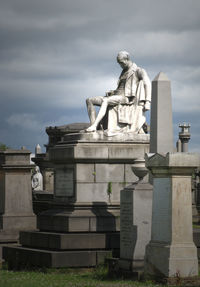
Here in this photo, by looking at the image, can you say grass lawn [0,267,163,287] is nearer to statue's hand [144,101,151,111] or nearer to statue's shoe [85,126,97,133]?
statue's shoe [85,126,97,133]

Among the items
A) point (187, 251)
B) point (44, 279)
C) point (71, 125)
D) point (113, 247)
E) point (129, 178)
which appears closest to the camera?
point (187, 251)

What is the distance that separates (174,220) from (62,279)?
2786 millimetres

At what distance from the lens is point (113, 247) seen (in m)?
18.4

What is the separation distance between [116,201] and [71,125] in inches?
930

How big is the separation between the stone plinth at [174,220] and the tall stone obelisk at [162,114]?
2.20 meters

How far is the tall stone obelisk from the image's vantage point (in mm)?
17297

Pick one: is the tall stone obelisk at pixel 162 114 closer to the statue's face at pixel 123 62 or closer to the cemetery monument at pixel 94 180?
the cemetery monument at pixel 94 180

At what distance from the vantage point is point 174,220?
48.8 feet

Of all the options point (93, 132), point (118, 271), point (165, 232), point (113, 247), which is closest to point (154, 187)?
point (165, 232)

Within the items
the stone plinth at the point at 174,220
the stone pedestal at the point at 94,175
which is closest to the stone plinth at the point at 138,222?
the stone plinth at the point at 174,220

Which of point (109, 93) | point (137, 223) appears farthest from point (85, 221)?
point (109, 93)

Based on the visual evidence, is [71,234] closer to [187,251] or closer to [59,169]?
[59,169]

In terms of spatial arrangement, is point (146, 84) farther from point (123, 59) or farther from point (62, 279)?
point (62, 279)

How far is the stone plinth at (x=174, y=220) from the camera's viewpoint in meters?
14.9
